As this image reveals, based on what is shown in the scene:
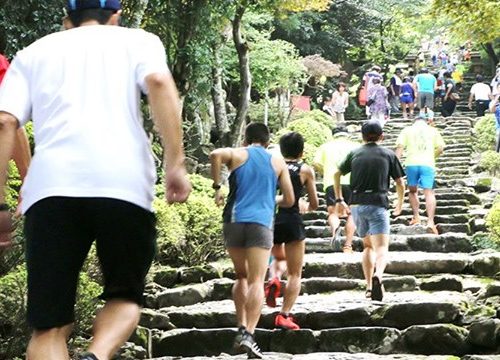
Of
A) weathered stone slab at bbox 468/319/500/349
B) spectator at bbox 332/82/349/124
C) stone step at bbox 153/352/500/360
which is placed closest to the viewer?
stone step at bbox 153/352/500/360

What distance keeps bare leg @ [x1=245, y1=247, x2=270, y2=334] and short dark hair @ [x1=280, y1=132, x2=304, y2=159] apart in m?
1.49

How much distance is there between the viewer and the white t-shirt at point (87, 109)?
11.2 ft

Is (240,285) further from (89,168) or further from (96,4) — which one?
(89,168)

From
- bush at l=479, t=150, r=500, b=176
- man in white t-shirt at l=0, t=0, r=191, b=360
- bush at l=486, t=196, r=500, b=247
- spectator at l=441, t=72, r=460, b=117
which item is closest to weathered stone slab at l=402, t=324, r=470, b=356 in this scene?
bush at l=486, t=196, r=500, b=247

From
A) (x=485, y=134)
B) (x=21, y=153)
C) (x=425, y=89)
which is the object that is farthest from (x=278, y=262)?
(x=425, y=89)

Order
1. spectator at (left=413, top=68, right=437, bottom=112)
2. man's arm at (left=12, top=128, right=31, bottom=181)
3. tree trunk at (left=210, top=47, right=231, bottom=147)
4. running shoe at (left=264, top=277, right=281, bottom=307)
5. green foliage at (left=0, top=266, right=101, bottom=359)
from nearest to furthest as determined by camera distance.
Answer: man's arm at (left=12, top=128, right=31, bottom=181) < green foliage at (left=0, top=266, right=101, bottom=359) < running shoe at (left=264, top=277, right=281, bottom=307) < tree trunk at (left=210, top=47, right=231, bottom=147) < spectator at (left=413, top=68, right=437, bottom=112)

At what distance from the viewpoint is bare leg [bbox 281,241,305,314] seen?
26.5 ft

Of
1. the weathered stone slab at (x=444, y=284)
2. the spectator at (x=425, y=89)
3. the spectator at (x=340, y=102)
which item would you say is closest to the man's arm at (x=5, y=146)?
the weathered stone slab at (x=444, y=284)

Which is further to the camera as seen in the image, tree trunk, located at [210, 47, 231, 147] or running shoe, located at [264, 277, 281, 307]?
tree trunk, located at [210, 47, 231, 147]

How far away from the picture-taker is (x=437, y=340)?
7.76 metres

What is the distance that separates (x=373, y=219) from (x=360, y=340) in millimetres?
1512

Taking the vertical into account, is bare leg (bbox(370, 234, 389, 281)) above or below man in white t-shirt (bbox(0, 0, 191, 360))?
below

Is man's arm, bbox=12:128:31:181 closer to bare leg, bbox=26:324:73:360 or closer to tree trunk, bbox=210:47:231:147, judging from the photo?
bare leg, bbox=26:324:73:360

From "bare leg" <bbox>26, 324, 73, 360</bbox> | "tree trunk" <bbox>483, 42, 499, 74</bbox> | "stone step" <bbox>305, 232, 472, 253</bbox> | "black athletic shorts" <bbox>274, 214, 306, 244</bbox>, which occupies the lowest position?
"stone step" <bbox>305, 232, 472, 253</bbox>
